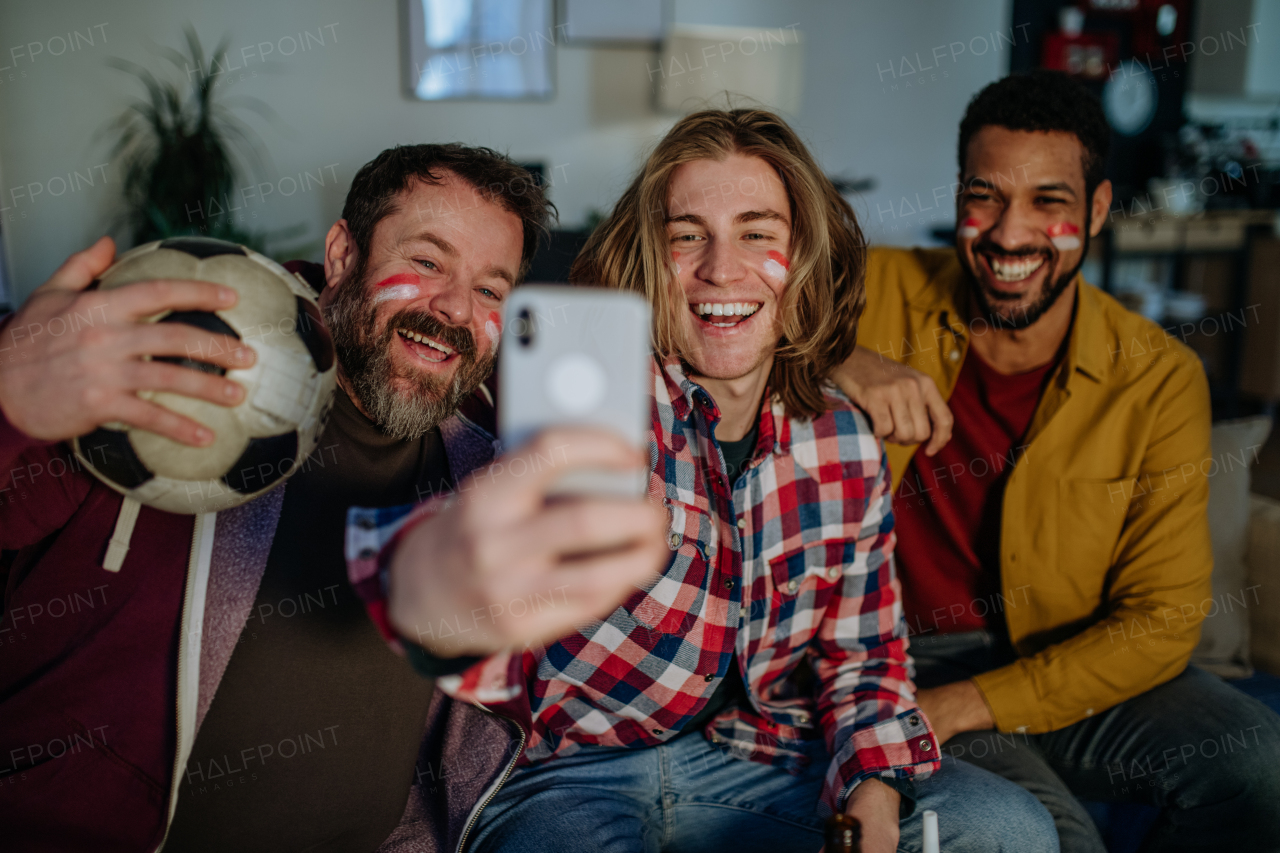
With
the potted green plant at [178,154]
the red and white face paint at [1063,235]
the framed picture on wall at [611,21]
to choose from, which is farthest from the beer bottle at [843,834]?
the framed picture on wall at [611,21]

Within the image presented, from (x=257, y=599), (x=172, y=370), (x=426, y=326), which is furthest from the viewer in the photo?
(x=426, y=326)

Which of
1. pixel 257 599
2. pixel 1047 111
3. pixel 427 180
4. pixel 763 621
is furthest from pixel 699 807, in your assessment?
pixel 1047 111

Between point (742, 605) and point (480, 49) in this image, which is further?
point (480, 49)

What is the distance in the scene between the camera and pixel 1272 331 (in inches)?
181

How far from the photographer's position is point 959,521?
1.71 metres

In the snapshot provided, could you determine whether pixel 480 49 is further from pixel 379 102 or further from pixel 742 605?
pixel 742 605

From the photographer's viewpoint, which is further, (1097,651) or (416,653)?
(1097,651)

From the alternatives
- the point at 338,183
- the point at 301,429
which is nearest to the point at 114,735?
the point at 301,429

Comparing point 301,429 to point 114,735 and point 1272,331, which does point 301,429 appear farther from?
point 1272,331

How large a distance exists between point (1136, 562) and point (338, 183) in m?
3.64

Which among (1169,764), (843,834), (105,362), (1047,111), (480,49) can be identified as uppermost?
(480,49)

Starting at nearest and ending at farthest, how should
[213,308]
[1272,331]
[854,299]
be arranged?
[213,308]
[854,299]
[1272,331]

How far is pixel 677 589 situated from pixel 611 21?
3.77 metres

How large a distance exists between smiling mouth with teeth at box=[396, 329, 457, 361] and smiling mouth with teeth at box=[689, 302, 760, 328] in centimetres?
39
